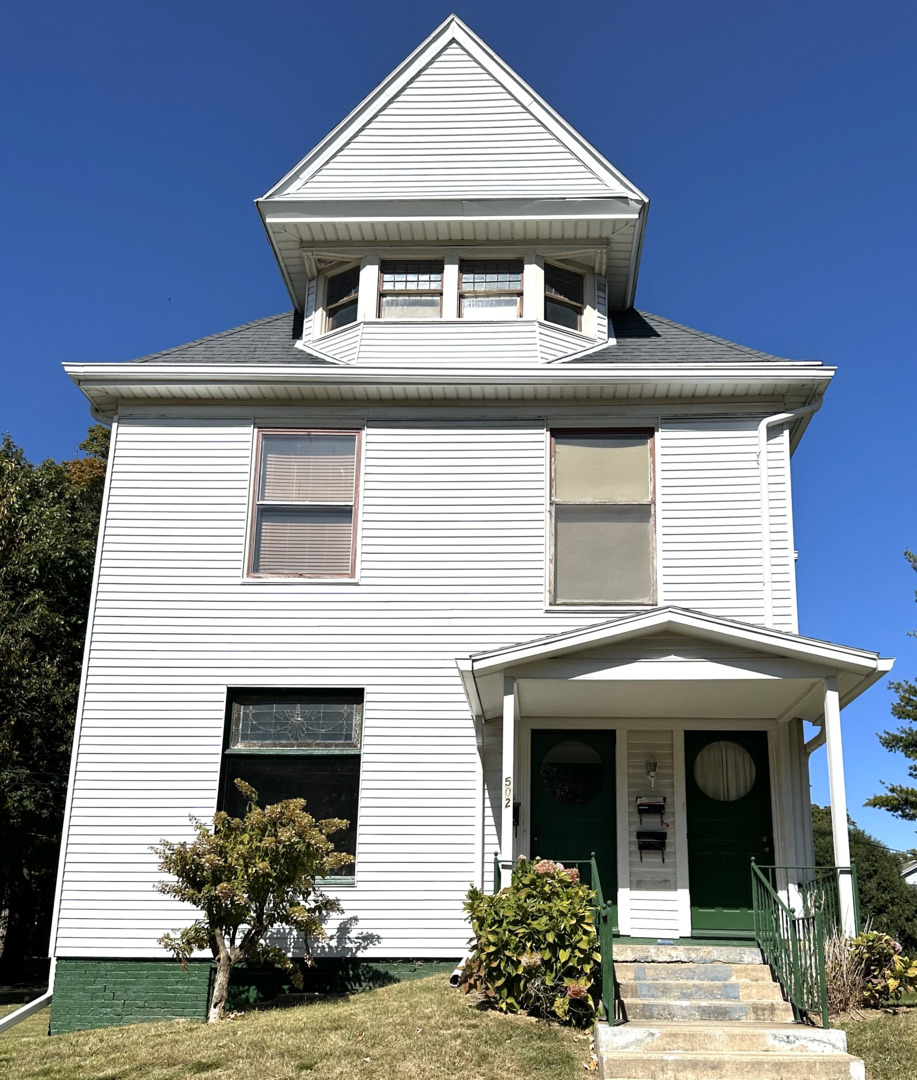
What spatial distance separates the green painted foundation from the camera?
9.95 m

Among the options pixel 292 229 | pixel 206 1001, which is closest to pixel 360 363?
pixel 292 229

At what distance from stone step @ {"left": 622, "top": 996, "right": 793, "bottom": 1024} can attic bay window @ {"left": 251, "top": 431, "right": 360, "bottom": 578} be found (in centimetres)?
515

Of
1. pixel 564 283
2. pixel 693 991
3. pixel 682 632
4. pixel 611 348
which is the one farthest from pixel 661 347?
pixel 693 991

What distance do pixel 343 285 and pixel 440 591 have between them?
4.21 meters

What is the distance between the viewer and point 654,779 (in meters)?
10.6

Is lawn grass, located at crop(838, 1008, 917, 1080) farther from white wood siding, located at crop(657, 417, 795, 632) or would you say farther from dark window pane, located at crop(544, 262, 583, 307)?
dark window pane, located at crop(544, 262, 583, 307)

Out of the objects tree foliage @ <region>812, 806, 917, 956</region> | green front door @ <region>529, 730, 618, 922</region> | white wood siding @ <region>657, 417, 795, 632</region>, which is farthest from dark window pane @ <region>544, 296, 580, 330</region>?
tree foliage @ <region>812, 806, 917, 956</region>

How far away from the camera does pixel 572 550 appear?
37.0 ft

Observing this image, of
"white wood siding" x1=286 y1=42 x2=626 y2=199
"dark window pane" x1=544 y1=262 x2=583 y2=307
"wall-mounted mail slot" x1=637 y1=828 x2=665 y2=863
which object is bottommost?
"wall-mounted mail slot" x1=637 y1=828 x2=665 y2=863

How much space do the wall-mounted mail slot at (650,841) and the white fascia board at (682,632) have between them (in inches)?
91.1

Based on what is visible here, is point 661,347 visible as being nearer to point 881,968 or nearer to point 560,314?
point 560,314

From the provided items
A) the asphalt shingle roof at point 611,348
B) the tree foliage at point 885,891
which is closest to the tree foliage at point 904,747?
the tree foliage at point 885,891

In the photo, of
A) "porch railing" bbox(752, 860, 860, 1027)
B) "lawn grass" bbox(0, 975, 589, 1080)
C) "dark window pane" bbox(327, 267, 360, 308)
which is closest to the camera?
"lawn grass" bbox(0, 975, 589, 1080)

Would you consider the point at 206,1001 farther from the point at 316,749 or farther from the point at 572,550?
the point at 572,550
